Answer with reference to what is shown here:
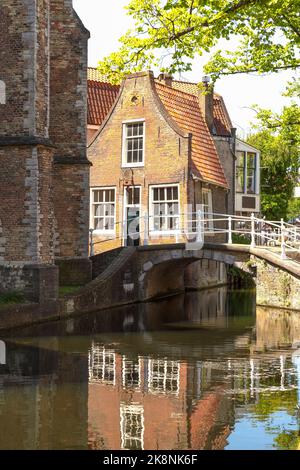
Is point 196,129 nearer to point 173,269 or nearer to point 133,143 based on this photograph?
point 133,143

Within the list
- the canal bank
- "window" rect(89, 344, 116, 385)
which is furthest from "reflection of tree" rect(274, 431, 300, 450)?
the canal bank

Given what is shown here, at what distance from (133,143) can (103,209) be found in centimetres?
296

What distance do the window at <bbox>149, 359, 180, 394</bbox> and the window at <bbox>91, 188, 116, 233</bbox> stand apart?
15562mm

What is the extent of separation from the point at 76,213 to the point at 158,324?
4578 mm

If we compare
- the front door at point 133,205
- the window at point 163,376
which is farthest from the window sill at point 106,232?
the window at point 163,376

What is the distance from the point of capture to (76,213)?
797 inches

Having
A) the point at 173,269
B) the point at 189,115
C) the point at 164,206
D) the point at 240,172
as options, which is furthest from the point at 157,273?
the point at 240,172

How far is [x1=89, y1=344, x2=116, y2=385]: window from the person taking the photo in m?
10.8

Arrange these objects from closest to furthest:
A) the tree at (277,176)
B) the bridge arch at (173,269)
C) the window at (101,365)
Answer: the window at (101,365)
the bridge arch at (173,269)
the tree at (277,176)

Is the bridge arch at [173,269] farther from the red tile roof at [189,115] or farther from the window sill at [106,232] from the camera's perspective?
the red tile roof at [189,115]


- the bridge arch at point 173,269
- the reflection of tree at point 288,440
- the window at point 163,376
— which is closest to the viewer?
the reflection of tree at point 288,440

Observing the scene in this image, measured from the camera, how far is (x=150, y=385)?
1034 cm

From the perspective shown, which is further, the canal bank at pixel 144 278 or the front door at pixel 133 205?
the front door at pixel 133 205

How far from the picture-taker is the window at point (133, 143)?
26.9 metres
